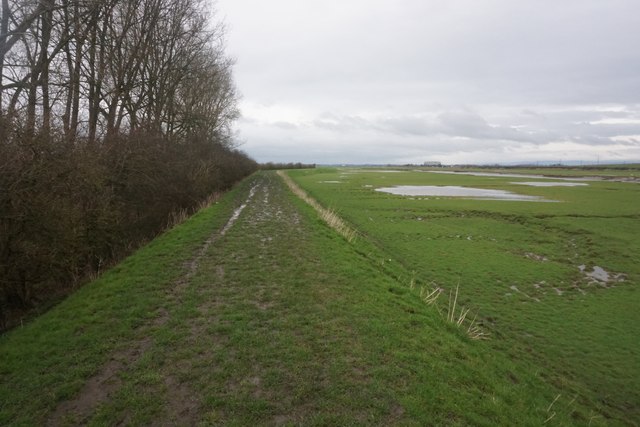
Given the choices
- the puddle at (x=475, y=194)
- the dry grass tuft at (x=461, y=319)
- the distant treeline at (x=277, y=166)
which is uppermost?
the distant treeline at (x=277, y=166)

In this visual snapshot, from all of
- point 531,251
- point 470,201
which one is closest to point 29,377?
point 531,251

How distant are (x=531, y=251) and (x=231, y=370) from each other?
17263mm

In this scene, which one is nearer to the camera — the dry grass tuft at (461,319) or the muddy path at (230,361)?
the muddy path at (230,361)

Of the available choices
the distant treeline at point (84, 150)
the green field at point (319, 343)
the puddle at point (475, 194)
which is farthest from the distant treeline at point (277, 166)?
A: the green field at point (319, 343)

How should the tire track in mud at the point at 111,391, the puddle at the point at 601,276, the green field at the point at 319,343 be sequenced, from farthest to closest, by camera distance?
1. the puddle at the point at 601,276
2. the green field at the point at 319,343
3. the tire track in mud at the point at 111,391

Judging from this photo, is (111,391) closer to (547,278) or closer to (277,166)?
(547,278)

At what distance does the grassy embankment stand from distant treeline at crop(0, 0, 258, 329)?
11001 mm

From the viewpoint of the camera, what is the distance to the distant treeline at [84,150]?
805cm

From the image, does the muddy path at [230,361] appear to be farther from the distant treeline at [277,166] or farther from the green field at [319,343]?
the distant treeline at [277,166]

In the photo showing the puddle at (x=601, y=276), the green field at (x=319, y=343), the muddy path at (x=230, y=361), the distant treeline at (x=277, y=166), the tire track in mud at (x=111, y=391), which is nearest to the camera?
the tire track in mud at (x=111, y=391)

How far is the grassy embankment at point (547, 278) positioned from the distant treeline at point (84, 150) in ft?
36.1

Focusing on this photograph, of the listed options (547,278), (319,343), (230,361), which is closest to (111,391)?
(230,361)

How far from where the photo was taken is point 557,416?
600cm

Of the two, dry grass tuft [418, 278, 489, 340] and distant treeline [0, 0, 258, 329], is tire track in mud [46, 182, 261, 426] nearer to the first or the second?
distant treeline [0, 0, 258, 329]
